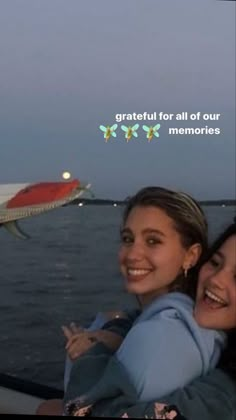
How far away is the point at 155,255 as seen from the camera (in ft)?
5.37

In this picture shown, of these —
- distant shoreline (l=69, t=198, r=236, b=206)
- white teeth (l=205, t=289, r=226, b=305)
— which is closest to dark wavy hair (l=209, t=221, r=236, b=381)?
white teeth (l=205, t=289, r=226, b=305)

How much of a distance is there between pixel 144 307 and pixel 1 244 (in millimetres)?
468

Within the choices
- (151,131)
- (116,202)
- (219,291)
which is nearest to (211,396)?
(219,291)

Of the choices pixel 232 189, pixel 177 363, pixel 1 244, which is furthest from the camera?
pixel 1 244

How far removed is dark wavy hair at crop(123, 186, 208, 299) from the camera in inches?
64.7

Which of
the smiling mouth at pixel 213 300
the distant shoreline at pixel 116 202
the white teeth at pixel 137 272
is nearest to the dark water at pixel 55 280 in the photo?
the distant shoreline at pixel 116 202

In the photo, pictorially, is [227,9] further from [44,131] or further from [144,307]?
[144,307]

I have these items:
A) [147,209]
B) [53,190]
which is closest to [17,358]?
[53,190]

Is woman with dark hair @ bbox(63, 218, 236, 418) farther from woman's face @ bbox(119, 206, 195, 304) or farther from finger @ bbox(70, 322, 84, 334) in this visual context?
finger @ bbox(70, 322, 84, 334)

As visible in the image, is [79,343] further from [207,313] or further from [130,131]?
[130,131]

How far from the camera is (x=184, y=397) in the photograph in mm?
1470

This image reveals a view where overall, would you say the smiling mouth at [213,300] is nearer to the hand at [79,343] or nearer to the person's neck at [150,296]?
the person's neck at [150,296]

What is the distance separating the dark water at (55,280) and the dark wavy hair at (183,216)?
0.08m

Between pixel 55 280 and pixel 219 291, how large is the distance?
0.56m
